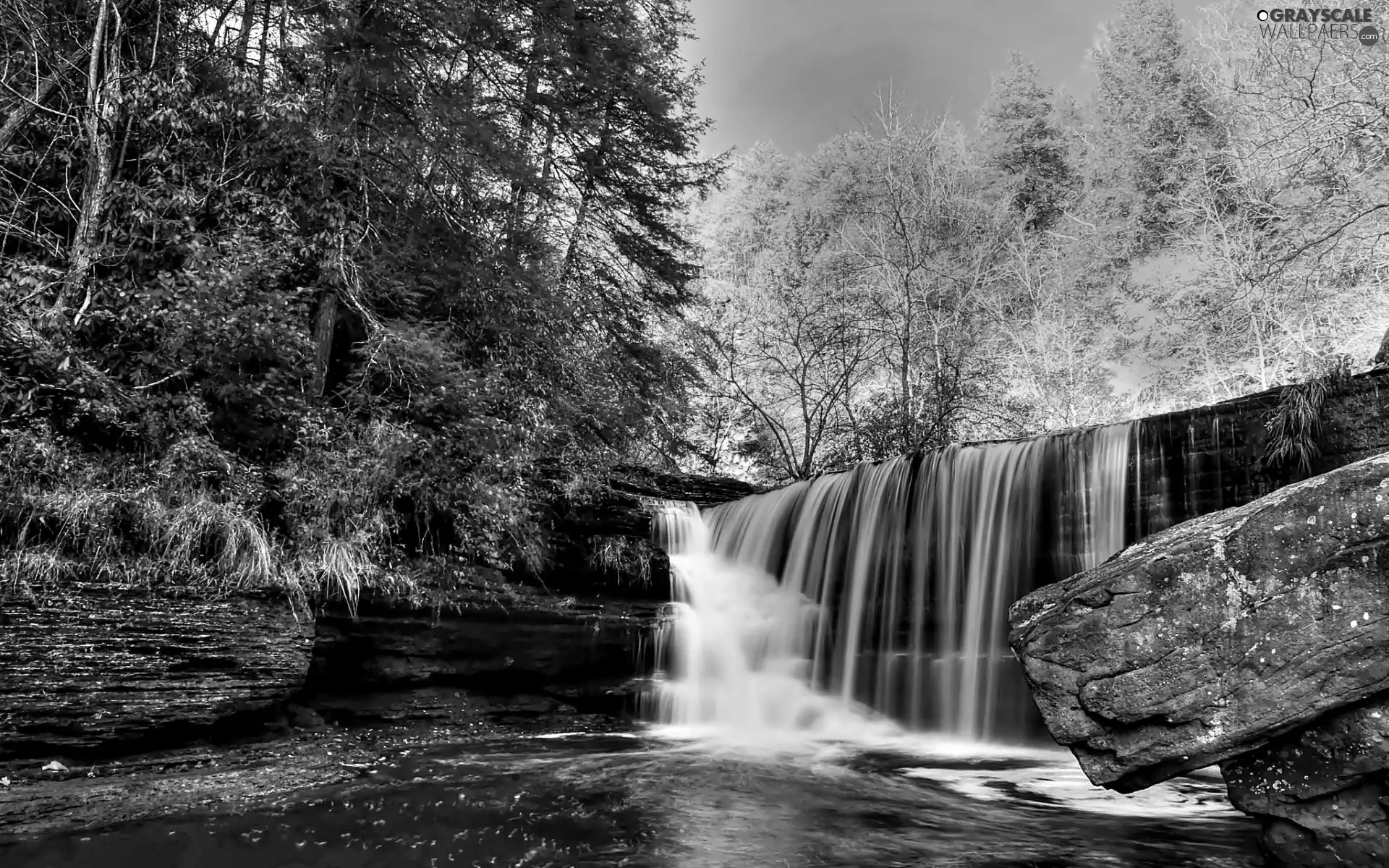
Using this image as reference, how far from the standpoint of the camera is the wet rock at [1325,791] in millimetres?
3131

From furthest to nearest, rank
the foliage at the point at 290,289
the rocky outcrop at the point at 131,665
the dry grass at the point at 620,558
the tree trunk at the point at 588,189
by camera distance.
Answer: the tree trunk at the point at 588,189
the dry grass at the point at 620,558
the foliage at the point at 290,289
the rocky outcrop at the point at 131,665

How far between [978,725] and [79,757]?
294 inches

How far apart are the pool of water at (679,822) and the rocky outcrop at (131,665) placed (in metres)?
1.18

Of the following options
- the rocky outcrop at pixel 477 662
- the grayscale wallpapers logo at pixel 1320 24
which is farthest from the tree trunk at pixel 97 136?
the grayscale wallpapers logo at pixel 1320 24

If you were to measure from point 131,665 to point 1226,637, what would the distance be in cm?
631

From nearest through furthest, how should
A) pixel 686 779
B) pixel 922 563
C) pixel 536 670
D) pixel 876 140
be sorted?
pixel 686 779 < pixel 536 670 < pixel 922 563 < pixel 876 140

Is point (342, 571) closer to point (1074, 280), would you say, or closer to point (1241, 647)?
point (1241, 647)

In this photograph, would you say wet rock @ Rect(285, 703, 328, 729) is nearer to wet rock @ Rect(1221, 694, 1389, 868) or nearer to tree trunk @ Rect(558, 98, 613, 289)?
wet rock @ Rect(1221, 694, 1389, 868)

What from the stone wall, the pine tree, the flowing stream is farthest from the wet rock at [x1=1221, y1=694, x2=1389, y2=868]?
the pine tree

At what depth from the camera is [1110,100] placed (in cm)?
2383

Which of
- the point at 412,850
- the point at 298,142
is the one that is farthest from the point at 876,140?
the point at 412,850

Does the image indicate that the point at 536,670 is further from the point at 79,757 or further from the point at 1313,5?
the point at 1313,5

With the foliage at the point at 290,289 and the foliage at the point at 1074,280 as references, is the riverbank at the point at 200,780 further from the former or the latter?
the foliage at the point at 1074,280

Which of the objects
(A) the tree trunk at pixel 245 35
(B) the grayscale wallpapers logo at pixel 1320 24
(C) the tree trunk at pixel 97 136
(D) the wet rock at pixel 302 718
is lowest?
(D) the wet rock at pixel 302 718
